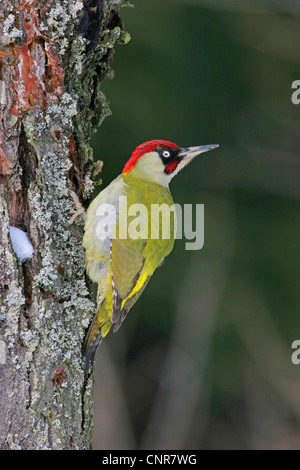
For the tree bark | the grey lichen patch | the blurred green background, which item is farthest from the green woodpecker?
the blurred green background

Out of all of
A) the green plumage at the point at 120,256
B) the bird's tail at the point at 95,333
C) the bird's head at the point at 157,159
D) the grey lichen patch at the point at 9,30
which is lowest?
the bird's tail at the point at 95,333

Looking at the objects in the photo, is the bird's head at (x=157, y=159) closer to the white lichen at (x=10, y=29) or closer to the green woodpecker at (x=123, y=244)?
the green woodpecker at (x=123, y=244)

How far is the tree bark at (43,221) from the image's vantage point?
218 centimetres

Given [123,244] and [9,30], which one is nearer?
[9,30]

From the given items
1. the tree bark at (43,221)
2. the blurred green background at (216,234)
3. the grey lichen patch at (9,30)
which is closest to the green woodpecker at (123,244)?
the tree bark at (43,221)

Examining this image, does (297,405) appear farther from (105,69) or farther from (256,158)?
(105,69)

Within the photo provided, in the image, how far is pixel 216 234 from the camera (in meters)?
4.79

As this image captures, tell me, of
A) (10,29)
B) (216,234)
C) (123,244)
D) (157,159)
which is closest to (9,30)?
(10,29)

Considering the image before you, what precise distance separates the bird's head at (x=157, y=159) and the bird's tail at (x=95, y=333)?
0.86 meters

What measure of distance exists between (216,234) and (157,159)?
5.45 ft

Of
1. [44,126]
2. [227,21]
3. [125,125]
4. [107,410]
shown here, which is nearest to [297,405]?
[107,410]

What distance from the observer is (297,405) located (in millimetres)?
4785

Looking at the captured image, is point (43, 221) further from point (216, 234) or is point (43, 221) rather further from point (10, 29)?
point (216, 234)

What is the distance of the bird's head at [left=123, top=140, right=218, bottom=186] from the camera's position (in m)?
3.21
